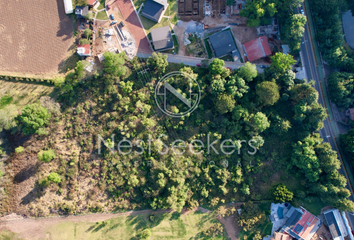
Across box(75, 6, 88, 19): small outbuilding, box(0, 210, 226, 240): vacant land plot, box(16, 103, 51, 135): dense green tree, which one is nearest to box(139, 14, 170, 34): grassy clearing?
box(75, 6, 88, 19): small outbuilding

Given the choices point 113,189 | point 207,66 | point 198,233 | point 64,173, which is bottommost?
point 198,233

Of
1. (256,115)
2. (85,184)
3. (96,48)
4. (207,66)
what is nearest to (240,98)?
(256,115)

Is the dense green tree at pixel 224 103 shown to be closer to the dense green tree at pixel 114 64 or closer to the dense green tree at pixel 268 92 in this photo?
the dense green tree at pixel 268 92

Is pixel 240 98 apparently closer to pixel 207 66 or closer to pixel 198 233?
pixel 207 66

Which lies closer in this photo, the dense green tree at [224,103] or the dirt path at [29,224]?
the dense green tree at [224,103]

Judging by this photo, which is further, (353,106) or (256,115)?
(353,106)

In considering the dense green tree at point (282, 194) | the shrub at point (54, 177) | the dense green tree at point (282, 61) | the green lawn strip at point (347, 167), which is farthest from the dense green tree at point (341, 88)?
the shrub at point (54, 177)
